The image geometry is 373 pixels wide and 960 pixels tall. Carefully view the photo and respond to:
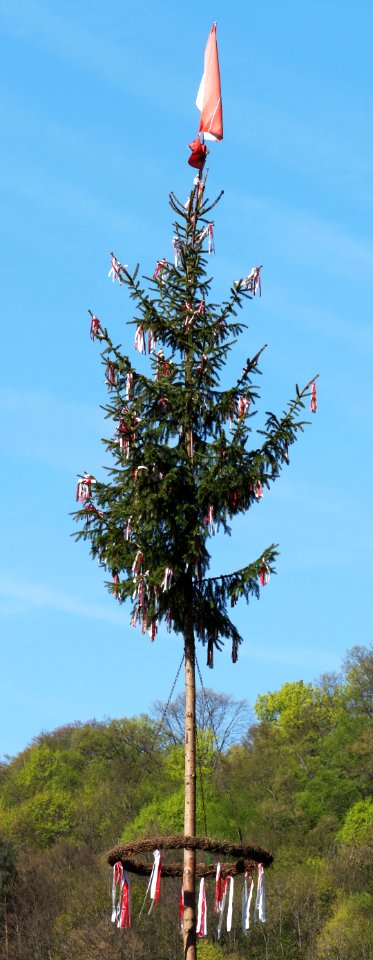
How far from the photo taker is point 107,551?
18719mm

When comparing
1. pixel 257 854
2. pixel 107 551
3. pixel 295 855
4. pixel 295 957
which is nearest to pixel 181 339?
pixel 107 551

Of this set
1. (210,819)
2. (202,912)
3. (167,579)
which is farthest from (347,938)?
(167,579)

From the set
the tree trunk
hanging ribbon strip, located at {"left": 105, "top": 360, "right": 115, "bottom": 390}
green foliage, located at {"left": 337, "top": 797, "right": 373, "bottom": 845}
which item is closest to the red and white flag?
hanging ribbon strip, located at {"left": 105, "top": 360, "right": 115, "bottom": 390}

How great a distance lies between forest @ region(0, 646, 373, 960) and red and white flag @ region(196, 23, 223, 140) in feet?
49.9

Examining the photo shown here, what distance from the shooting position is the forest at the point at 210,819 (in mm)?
45375

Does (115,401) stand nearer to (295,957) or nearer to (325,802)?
(295,957)

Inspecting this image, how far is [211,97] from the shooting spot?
67.9 feet

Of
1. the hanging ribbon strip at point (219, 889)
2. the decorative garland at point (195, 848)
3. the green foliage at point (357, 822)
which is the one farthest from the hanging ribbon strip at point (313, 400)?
the green foliage at point (357, 822)

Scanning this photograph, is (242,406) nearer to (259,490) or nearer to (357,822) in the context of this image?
(259,490)

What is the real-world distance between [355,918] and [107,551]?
32.0m

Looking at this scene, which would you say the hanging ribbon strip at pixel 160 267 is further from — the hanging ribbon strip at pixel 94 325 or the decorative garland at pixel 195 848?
the decorative garland at pixel 195 848

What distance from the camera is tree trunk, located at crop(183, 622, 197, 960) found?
16984mm

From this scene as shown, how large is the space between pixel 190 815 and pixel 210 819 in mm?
44720

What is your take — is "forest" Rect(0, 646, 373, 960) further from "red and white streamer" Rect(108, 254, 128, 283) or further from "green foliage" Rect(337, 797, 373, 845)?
"red and white streamer" Rect(108, 254, 128, 283)
